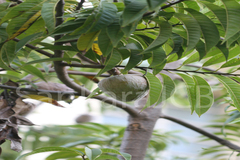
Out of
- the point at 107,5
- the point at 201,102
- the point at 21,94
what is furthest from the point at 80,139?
the point at 107,5

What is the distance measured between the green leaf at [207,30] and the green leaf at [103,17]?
0.07 meters

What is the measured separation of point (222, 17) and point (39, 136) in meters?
0.97

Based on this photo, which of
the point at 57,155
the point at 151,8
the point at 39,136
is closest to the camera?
the point at 151,8

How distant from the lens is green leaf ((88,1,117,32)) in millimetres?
199

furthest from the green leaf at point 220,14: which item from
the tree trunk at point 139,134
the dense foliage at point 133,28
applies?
the tree trunk at point 139,134

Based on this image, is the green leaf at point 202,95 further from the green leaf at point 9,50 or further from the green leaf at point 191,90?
the green leaf at point 9,50

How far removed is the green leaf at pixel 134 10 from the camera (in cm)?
17

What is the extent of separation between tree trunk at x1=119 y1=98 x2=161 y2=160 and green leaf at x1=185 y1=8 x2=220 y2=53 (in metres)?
0.33

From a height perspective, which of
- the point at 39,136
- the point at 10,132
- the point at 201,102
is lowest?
the point at 39,136

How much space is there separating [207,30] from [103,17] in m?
0.10

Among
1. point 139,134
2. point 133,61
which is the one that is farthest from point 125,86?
point 139,134

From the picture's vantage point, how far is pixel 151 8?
0.16 meters

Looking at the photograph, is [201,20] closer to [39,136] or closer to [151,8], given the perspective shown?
[151,8]

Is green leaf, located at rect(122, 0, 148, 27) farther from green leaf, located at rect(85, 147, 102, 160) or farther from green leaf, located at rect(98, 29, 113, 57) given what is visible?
green leaf, located at rect(85, 147, 102, 160)
